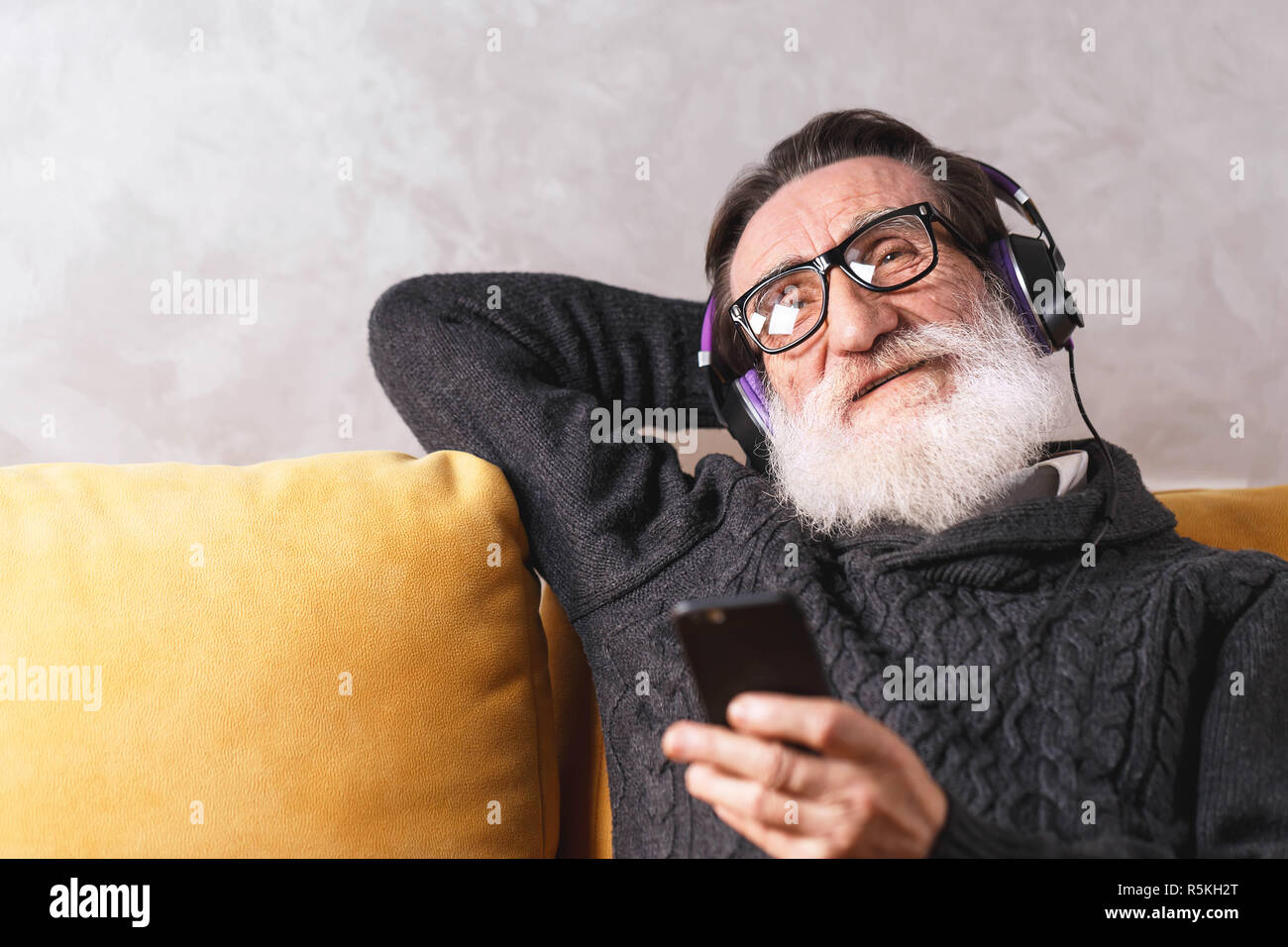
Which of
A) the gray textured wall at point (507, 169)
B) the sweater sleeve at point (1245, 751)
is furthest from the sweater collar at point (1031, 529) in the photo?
the gray textured wall at point (507, 169)

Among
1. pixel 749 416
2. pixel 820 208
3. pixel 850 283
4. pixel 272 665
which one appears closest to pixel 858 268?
pixel 850 283

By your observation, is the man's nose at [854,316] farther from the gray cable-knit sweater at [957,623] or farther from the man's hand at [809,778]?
the man's hand at [809,778]

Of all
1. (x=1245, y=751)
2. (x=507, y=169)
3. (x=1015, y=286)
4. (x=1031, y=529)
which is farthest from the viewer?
(x=507, y=169)

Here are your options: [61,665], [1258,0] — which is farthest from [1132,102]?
[61,665]

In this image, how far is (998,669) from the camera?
2.60 ft

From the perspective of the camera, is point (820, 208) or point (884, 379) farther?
point (820, 208)

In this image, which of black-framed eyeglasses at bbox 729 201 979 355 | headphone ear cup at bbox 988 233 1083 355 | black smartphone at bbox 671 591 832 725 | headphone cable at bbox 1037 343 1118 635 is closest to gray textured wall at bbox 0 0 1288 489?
black-framed eyeglasses at bbox 729 201 979 355

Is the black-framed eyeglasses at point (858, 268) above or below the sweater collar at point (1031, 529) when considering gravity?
above

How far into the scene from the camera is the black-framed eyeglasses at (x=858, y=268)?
1067 millimetres

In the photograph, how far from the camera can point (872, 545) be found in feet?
3.05

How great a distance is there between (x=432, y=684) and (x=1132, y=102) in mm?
1539

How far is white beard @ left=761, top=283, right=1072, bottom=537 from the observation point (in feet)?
3.20

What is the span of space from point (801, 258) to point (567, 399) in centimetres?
35

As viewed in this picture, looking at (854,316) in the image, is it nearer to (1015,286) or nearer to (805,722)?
(1015,286)
